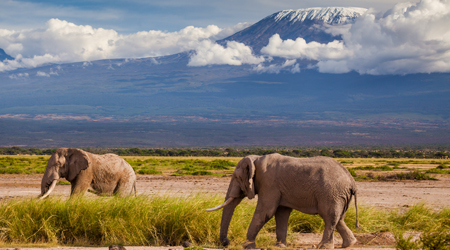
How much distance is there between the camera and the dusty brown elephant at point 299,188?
1015cm

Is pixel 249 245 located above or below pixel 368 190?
above

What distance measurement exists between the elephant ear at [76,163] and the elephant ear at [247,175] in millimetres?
5477

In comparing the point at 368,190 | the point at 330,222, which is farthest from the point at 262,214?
the point at 368,190

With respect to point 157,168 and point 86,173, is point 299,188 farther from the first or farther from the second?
point 157,168

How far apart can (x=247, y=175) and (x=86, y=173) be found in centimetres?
577

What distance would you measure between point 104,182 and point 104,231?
10.9 feet

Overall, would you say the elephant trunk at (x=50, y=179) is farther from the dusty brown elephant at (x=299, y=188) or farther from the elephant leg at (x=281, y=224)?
the elephant leg at (x=281, y=224)

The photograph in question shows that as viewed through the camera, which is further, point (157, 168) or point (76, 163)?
point (157, 168)

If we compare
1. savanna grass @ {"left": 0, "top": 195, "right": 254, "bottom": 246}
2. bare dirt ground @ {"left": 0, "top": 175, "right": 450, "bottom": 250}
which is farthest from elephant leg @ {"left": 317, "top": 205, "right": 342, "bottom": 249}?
bare dirt ground @ {"left": 0, "top": 175, "right": 450, "bottom": 250}

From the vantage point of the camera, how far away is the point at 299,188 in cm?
1030

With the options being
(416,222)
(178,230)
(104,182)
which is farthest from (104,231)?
(416,222)

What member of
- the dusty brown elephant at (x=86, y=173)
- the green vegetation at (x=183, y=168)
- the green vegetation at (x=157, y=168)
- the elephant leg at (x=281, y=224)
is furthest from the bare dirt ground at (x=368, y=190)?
the green vegetation at (x=183, y=168)

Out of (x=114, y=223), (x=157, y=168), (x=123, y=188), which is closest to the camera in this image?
(x=114, y=223)

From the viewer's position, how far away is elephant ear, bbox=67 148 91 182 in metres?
13.9
